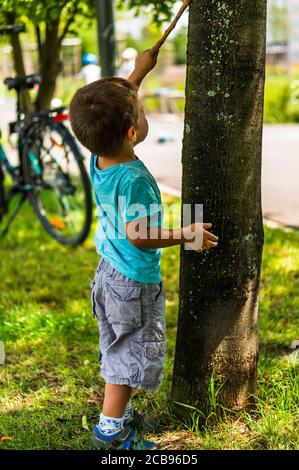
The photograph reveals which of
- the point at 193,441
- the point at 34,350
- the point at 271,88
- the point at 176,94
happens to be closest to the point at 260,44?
the point at 193,441

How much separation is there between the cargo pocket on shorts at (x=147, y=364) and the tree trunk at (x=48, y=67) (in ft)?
14.7

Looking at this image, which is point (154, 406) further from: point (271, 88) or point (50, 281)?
point (271, 88)

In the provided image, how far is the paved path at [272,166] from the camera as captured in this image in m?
6.72

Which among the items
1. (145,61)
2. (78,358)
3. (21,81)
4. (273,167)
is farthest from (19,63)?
(145,61)

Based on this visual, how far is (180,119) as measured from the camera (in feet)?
60.5

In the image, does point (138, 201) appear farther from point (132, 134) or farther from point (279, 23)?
point (279, 23)

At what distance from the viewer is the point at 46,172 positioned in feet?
18.8

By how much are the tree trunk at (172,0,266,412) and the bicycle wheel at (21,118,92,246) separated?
2.64 meters

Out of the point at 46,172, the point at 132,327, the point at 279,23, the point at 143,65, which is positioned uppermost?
the point at 143,65

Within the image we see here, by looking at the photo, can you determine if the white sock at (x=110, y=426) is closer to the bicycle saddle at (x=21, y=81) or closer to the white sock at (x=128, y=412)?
the white sock at (x=128, y=412)

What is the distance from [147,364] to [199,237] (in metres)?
0.50

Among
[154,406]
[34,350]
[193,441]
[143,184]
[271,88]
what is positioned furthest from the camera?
[271,88]

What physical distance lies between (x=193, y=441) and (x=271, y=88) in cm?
1601

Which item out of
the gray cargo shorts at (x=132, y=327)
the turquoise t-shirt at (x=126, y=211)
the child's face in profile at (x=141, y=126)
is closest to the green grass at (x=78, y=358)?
the gray cargo shorts at (x=132, y=327)
